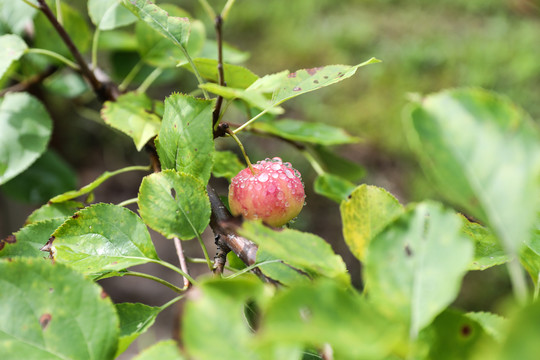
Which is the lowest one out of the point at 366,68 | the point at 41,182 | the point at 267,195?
the point at 366,68

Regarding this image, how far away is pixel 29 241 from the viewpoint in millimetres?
507

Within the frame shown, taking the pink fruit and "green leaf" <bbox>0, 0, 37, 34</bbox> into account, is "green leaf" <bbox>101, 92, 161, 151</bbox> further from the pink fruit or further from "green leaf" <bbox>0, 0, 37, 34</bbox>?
"green leaf" <bbox>0, 0, 37, 34</bbox>

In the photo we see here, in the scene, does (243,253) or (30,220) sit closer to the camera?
(243,253)

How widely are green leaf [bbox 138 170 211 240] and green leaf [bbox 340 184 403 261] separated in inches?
5.6

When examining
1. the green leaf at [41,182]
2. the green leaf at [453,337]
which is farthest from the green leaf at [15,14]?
the green leaf at [453,337]

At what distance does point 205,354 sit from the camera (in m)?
0.25

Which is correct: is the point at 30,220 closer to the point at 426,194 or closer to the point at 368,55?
the point at 426,194

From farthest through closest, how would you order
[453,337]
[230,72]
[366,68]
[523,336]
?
1. [366,68]
2. [230,72]
3. [453,337]
4. [523,336]

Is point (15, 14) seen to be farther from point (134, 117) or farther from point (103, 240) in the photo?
point (103, 240)

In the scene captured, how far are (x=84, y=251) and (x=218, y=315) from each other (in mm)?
240

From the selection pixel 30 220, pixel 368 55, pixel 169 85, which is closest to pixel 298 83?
pixel 30 220

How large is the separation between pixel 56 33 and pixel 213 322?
804mm

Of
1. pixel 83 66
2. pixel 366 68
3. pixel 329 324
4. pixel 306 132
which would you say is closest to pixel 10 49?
pixel 83 66

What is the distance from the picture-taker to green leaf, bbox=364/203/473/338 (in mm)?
277
